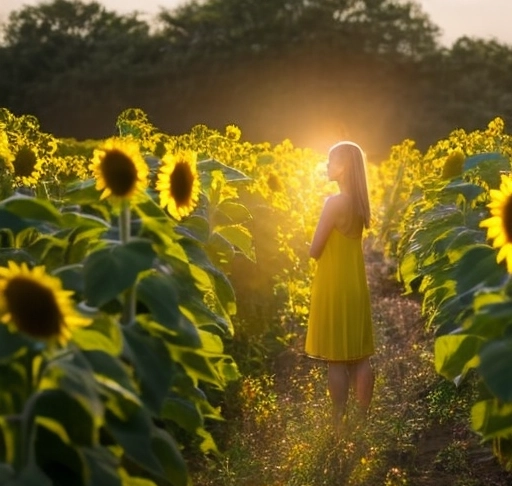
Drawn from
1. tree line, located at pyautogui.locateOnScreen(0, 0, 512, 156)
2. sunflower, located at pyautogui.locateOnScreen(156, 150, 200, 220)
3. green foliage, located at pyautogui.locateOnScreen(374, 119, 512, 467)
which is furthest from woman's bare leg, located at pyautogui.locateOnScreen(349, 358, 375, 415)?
tree line, located at pyautogui.locateOnScreen(0, 0, 512, 156)

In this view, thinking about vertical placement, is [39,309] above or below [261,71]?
below

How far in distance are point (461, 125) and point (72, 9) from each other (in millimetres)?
16697

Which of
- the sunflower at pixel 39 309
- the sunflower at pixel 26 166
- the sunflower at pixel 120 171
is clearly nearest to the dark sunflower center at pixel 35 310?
the sunflower at pixel 39 309

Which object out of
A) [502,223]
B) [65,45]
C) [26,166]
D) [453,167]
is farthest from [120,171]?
[65,45]

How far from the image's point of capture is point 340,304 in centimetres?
569

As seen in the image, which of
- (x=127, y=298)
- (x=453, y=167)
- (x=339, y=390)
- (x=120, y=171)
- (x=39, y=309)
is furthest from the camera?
(x=453, y=167)

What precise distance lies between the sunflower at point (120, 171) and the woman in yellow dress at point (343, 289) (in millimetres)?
2678

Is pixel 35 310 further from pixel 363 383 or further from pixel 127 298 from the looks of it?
pixel 363 383

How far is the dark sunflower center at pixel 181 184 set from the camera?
3584mm

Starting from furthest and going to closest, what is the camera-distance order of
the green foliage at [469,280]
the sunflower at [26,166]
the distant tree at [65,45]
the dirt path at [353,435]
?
1. the distant tree at [65,45]
2. the sunflower at [26,166]
3. the dirt path at [353,435]
4. the green foliage at [469,280]

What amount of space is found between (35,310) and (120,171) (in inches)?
29.2

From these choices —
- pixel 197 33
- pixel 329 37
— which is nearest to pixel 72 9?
pixel 197 33

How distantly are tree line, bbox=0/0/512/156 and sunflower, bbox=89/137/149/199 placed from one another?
36892mm

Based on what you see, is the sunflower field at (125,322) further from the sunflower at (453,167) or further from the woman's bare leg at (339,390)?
the sunflower at (453,167)
